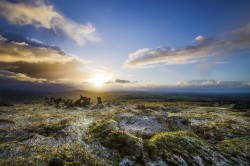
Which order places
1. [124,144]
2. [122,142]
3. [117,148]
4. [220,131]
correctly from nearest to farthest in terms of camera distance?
[117,148], [124,144], [122,142], [220,131]

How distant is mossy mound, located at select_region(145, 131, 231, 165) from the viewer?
18875 millimetres

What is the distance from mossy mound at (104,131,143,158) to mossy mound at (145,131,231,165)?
51.2 inches

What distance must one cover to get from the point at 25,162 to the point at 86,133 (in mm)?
10547

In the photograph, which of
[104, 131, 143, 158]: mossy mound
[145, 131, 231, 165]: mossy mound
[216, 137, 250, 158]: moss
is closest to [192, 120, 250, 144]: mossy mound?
[216, 137, 250, 158]: moss

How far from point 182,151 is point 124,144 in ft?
21.5

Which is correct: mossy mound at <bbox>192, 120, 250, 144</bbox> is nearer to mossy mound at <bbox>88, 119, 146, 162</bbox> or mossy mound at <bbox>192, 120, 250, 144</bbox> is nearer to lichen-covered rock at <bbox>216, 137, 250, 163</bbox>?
lichen-covered rock at <bbox>216, 137, 250, 163</bbox>

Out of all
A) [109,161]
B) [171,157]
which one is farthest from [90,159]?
[171,157]

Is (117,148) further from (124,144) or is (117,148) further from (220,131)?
(220,131)

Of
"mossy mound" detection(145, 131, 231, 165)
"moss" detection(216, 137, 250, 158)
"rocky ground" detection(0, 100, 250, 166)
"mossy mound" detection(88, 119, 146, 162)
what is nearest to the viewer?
"rocky ground" detection(0, 100, 250, 166)

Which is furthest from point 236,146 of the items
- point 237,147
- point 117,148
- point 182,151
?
point 117,148

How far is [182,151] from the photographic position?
800 inches

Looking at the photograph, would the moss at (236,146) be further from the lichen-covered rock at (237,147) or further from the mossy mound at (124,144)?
the mossy mound at (124,144)

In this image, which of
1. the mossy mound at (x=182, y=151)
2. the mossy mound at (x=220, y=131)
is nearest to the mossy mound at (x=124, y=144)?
the mossy mound at (x=182, y=151)

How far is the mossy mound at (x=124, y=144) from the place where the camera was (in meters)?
19.7
